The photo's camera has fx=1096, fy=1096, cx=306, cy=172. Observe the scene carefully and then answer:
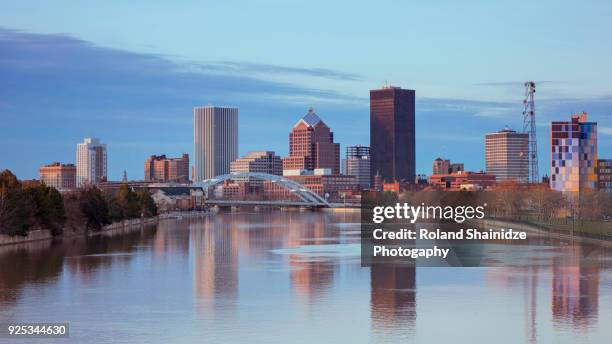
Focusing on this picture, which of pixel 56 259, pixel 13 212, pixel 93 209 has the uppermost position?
pixel 13 212

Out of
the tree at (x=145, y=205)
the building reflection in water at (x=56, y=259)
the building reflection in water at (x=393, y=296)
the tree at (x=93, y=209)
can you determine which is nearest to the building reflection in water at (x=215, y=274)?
the building reflection in water at (x=56, y=259)

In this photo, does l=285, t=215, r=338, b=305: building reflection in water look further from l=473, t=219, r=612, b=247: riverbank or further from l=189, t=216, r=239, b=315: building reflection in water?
l=473, t=219, r=612, b=247: riverbank

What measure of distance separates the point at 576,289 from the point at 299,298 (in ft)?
31.1

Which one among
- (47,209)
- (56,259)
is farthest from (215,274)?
(47,209)

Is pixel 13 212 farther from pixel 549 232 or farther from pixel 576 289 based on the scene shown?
pixel 549 232

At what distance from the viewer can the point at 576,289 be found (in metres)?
36.4

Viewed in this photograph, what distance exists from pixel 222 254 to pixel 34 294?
2212cm

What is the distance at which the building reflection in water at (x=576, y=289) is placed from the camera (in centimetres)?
2931

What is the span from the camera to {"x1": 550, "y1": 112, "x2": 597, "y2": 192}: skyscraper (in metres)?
144

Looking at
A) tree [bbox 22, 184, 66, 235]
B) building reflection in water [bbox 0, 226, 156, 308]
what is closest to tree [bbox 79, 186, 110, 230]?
tree [bbox 22, 184, 66, 235]

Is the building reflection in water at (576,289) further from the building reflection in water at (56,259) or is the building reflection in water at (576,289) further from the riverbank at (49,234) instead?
the riverbank at (49,234)

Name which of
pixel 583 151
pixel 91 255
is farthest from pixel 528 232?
pixel 583 151

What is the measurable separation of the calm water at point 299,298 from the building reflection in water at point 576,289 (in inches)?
1.8

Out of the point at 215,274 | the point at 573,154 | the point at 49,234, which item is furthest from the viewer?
the point at 573,154
